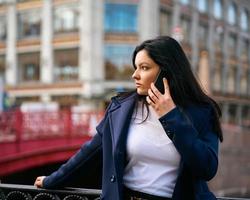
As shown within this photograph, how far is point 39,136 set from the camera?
1518 centimetres

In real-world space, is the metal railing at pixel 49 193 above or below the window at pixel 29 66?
below

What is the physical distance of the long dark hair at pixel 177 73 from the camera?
7.80 feet

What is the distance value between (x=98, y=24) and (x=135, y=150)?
31.4 metres

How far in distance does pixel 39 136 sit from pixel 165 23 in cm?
2317

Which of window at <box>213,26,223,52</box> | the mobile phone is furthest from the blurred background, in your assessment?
the mobile phone

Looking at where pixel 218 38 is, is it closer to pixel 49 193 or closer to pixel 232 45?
pixel 232 45

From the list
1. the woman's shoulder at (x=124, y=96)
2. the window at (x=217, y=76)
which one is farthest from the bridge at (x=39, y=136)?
the window at (x=217, y=76)

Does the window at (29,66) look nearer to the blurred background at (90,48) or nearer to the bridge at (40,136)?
the blurred background at (90,48)

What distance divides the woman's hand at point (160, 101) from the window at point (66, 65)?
3228 centimetres

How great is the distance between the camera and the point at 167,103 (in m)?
2.27

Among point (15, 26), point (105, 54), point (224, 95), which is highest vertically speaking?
point (15, 26)

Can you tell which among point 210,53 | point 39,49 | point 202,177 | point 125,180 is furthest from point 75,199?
point 210,53

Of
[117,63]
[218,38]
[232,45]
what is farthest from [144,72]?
[232,45]

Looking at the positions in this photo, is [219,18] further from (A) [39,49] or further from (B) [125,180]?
(B) [125,180]
